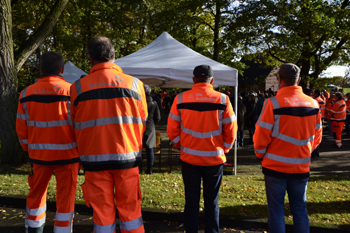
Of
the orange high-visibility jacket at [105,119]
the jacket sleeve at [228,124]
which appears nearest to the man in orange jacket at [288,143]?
the jacket sleeve at [228,124]

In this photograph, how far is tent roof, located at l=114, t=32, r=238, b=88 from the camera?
6605 millimetres

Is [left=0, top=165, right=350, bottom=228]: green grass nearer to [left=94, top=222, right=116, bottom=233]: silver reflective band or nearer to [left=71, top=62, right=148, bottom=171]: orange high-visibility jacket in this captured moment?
[left=94, top=222, right=116, bottom=233]: silver reflective band

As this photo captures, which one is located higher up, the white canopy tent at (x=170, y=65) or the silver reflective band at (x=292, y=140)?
the white canopy tent at (x=170, y=65)

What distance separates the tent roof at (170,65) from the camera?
661 centimetres

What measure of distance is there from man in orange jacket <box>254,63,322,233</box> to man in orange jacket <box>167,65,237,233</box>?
0.43 m

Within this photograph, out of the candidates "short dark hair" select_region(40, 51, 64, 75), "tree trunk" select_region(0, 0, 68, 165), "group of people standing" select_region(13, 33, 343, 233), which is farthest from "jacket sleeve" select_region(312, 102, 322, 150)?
"tree trunk" select_region(0, 0, 68, 165)

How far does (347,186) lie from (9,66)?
26.7 ft

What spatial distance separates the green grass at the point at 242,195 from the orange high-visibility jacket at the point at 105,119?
2.28 metres

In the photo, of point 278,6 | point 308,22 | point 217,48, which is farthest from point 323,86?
point 217,48

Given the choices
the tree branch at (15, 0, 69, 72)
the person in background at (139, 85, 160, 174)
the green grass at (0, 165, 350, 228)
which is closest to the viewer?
the green grass at (0, 165, 350, 228)

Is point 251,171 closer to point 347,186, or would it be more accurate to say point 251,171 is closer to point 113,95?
point 347,186

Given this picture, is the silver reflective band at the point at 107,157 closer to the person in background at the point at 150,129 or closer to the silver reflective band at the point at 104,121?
the silver reflective band at the point at 104,121

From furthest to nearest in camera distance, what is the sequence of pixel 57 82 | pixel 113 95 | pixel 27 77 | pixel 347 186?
pixel 27 77 < pixel 347 186 < pixel 57 82 < pixel 113 95

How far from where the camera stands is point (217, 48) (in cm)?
1841
